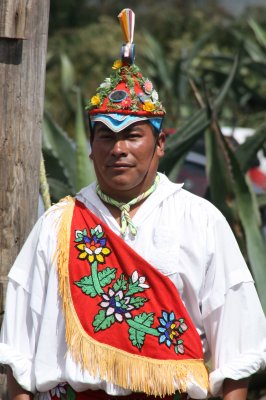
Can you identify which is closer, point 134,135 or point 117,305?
point 117,305

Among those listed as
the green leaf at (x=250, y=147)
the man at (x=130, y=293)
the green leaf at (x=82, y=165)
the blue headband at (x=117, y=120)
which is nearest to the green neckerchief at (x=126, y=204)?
the man at (x=130, y=293)

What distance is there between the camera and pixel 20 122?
4.01 m

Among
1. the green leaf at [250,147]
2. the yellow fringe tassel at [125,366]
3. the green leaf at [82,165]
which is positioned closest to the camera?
the yellow fringe tassel at [125,366]

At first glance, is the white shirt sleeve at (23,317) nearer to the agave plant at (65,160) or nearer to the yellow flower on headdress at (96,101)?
the yellow flower on headdress at (96,101)

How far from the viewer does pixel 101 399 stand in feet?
10.7

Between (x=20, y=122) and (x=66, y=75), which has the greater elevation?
(x=20, y=122)

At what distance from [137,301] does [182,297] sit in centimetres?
16

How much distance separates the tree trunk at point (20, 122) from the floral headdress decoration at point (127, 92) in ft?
2.08

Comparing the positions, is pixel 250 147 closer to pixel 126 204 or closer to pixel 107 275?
pixel 126 204

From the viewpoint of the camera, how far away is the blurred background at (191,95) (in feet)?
18.8

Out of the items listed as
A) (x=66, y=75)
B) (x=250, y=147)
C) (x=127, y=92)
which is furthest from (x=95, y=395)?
(x=66, y=75)

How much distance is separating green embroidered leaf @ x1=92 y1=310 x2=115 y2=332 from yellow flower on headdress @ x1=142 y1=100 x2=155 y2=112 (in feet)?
2.21

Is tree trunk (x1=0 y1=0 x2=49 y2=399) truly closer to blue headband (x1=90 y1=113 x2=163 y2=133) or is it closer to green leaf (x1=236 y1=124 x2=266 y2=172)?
blue headband (x1=90 y1=113 x2=163 y2=133)

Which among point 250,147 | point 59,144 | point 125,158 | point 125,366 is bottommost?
point 125,366
